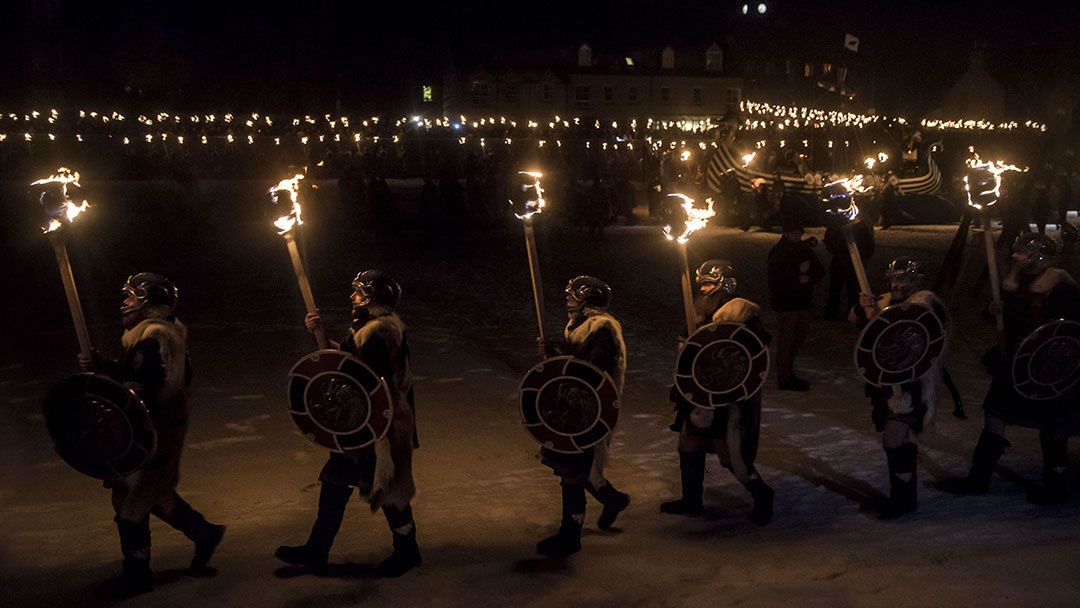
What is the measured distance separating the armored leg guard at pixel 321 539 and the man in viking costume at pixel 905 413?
337 cm

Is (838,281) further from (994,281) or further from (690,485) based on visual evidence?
(690,485)

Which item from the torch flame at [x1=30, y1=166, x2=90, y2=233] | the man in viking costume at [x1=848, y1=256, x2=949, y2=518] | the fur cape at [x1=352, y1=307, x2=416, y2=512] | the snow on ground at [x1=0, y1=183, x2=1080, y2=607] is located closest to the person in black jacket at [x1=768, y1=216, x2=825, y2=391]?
the snow on ground at [x1=0, y1=183, x2=1080, y2=607]

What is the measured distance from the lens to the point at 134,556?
5074 mm

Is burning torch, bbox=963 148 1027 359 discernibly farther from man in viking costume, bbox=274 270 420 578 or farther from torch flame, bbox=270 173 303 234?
torch flame, bbox=270 173 303 234

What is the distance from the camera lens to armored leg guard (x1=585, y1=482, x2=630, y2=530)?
6.01 metres

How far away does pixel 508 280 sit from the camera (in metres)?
16.3

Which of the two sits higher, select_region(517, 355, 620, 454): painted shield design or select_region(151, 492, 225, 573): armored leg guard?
select_region(517, 355, 620, 454): painted shield design

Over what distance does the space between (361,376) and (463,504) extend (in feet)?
5.77

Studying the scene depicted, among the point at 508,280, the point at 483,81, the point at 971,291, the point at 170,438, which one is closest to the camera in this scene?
the point at 170,438

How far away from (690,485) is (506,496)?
4.26ft

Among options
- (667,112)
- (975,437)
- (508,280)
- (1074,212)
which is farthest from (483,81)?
(975,437)

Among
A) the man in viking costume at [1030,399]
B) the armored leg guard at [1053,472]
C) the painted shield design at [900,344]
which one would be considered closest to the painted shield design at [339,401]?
the painted shield design at [900,344]

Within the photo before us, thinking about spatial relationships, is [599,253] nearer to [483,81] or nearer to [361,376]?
[361,376]

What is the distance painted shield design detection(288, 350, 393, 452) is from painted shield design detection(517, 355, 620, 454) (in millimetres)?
→ 795
